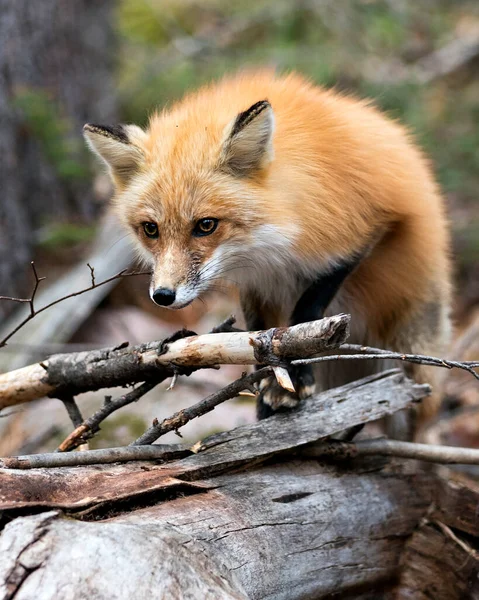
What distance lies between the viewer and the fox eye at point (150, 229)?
3.53 m

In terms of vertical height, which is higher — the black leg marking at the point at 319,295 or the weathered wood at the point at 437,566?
the black leg marking at the point at 319,295

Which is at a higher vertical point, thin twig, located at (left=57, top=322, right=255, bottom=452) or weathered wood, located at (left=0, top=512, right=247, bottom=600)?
weathered wood, located at (left=0, top=512, right=247, bottom=600)

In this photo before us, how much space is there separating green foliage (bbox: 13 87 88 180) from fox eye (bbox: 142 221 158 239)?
373cm

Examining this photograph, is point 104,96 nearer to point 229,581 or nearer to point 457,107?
point 457,107

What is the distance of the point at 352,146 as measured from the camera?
3.79 metres

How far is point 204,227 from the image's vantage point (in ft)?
11.2

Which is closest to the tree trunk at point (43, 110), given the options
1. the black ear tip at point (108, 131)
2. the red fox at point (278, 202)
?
the red fox at point (278, 202)

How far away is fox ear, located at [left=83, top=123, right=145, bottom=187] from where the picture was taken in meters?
3.64

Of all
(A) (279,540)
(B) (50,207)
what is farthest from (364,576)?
(B) (50,207)

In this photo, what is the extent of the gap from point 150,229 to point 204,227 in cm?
32

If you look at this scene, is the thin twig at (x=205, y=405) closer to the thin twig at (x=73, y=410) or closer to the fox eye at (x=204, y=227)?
the thin twig at (x=73, y=410)

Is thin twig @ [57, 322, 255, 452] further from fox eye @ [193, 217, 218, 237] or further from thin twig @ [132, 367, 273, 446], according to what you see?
fox eye @ [193, 217, 218, 237]

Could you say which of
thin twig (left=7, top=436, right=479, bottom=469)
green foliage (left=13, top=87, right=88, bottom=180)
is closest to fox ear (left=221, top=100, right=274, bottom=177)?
thin twig (left=7, top=436, right=479, bottom=469)

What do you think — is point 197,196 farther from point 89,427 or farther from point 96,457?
point 96,457
